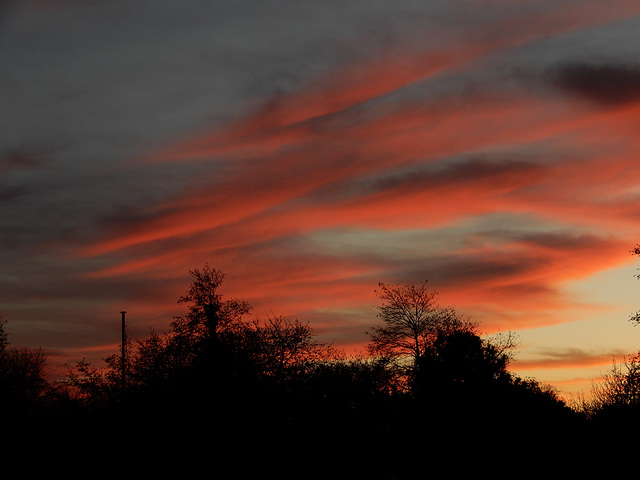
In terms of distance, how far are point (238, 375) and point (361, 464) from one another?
52.2ft

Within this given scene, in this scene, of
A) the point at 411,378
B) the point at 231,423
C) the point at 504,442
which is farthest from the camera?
the point at 411,378

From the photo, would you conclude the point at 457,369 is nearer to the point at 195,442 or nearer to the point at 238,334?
the point at 238,334

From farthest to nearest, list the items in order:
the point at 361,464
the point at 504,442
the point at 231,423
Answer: the point at 361,464, the point at 504,442, the point at 231,423

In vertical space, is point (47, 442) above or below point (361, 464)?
above

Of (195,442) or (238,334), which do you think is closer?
(195,442)

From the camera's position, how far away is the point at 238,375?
1442 inches

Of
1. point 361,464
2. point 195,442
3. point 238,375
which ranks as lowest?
point 361,464

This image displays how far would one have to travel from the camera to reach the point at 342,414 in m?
55.8

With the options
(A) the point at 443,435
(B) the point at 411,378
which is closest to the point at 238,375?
(A) the point at 443,435

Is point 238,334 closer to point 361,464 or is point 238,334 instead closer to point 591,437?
point 361,464

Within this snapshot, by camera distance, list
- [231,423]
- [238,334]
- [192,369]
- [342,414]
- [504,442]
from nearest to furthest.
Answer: [231,423], [192,369], [504,442], [238,334], [342,414]

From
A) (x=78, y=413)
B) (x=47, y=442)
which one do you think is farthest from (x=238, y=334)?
(x=47, y=442)

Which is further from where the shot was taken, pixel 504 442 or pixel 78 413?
pixel 504 442

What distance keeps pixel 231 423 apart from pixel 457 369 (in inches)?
1166
